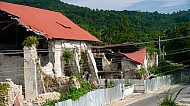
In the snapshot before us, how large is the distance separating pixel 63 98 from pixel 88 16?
112 m

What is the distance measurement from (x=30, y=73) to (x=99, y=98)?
21.0ft

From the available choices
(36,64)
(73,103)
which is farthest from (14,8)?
(73,103)

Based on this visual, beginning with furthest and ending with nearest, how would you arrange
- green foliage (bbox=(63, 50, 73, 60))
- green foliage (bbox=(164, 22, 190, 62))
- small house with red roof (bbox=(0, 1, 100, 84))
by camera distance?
green foliage (bbox=(164, 22, 190, 62))
green foliage (bbox=(63, 50, 73, 60))
small house with red roof (bbox=(0, 1, 100, 84))

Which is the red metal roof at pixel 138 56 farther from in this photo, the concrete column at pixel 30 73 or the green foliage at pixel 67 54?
the concrete column at pixel 30 73

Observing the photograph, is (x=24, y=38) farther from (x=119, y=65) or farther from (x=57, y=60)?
(x=119, y=65)

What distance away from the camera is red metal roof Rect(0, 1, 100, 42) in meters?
31.2

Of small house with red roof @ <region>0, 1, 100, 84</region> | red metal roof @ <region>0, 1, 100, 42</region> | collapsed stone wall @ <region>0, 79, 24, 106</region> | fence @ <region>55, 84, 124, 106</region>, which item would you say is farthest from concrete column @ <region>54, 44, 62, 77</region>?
collapsed stone wall @ <region>0, 79, 24, 106</region>

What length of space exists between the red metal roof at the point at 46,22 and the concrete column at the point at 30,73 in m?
2.01

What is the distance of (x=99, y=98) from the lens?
30438mm

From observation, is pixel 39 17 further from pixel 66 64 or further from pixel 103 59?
pixel 103 59

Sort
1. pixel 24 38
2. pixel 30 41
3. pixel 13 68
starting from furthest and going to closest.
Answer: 1. pixel 13 68
2. pixel 24 38
3. pixel 30 41

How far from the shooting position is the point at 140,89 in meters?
43.0

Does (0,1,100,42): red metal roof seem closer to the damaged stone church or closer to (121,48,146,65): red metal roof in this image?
the damaged stone church

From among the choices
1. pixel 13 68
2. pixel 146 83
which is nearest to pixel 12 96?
pixel 13 68
